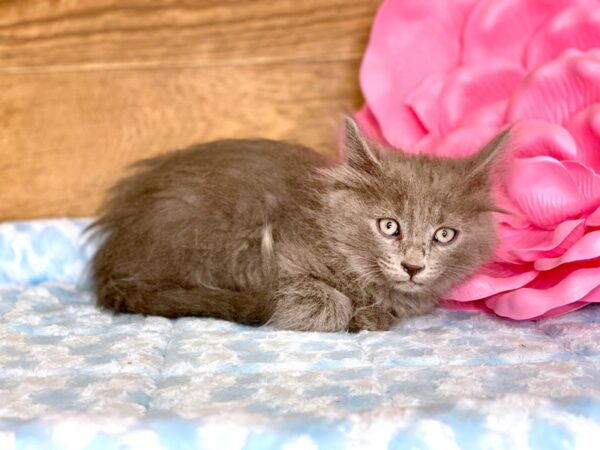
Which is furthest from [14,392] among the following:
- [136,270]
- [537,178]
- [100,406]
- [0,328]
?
[537,178]

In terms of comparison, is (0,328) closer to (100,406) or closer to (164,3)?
(100,406)

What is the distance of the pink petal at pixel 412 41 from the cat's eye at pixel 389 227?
58 centimetres

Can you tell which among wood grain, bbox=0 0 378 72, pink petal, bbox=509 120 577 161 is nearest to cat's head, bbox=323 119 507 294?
pink petal, bbox=509 120 577 161

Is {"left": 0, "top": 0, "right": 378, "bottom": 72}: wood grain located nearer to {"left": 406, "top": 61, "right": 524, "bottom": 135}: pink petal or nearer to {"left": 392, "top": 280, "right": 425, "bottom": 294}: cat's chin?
{"left": 406, "top": 61, "right": 524, "bottom": 135}: pink petal

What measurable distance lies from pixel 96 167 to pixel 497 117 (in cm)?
118

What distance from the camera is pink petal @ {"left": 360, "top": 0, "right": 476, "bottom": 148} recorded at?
1.98 meters

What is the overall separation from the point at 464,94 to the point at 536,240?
455 millimetres

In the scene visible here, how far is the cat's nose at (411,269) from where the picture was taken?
1.45 meters

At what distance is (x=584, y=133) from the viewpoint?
1.58m

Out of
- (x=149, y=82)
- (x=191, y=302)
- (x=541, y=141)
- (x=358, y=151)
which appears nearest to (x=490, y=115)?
(x=541, y=141)

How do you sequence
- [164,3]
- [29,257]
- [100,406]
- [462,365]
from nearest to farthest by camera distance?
[100,406]
[462,365]
[29,257]
[164,3]

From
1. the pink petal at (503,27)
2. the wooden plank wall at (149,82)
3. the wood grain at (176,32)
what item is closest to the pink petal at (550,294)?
the pink petal at (503,27)

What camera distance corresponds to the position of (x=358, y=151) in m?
1.55

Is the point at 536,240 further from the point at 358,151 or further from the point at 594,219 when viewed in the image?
the point at 358,151
